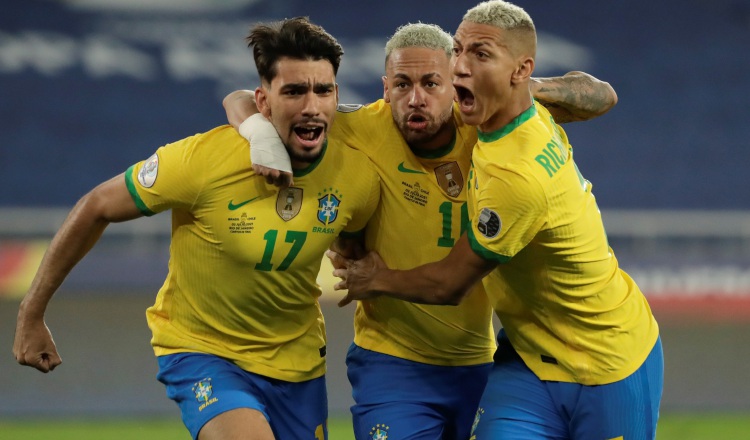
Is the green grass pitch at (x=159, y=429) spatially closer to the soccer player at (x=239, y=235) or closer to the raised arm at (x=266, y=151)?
the soccer player at (x=239, y=235)

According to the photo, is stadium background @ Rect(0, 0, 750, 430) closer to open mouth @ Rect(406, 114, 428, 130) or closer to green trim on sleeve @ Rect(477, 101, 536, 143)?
open mouth @ Rect(406, 114, 428, 130)

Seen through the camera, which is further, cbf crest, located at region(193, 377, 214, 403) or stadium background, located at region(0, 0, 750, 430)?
stadium background, located at region(0, 0, 750, 430)

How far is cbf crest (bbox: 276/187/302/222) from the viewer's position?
184 inches

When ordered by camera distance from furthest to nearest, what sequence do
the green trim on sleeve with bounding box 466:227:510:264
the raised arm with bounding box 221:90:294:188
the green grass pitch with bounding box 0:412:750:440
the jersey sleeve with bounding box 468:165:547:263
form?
the green grass pitch with bounding box 0:412:750:440, the raised arm with bounding box 221:90:294:188, the green trim on sleeve with bounding box 466:227:510:264, the jersey sleeve with bounding box 468:165:547:263

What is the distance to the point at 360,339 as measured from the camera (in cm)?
525

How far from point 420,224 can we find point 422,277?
16.5 inches

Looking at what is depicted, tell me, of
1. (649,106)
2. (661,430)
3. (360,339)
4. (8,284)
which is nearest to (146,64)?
(8,284)

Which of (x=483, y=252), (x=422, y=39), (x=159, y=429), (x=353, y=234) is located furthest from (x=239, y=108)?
(x=159, y=429)

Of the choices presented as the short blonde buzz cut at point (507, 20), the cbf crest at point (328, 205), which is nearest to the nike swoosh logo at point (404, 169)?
the cbf crest at point (328, 205)

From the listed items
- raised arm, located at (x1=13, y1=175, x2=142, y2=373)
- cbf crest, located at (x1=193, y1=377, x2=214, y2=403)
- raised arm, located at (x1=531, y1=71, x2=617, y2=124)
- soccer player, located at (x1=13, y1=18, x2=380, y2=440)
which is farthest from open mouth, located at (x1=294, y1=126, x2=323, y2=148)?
cbf crest, located at (x1=193, y1=377, x2=214, y2=403)

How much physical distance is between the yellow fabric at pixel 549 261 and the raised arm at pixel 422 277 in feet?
0.37

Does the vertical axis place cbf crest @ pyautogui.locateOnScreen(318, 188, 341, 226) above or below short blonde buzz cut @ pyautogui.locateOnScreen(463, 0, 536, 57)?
below

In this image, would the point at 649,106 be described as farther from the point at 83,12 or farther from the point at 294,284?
the point at 294,284

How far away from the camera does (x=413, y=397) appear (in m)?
5.02
